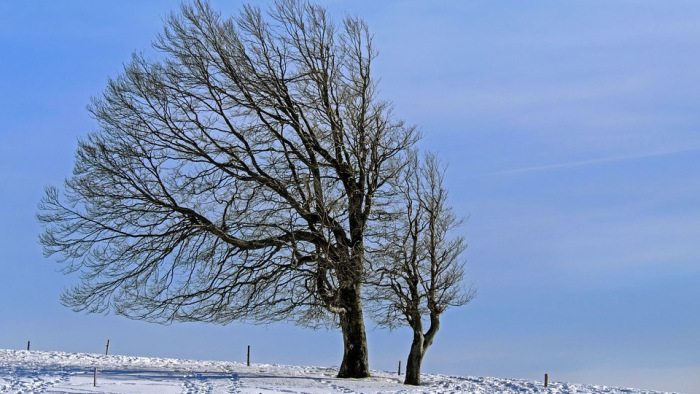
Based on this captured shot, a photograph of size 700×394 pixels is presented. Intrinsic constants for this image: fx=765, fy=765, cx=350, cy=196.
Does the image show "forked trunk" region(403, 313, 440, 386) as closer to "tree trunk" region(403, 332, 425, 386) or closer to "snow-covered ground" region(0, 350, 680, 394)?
"tree trunk" region(403, 332, 425, 386)

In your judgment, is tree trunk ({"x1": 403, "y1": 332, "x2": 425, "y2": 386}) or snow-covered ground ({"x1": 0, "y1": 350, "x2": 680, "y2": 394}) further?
tree trunk ({"x1": 403, "y1": 332, "x2": 425, "y2": 386})

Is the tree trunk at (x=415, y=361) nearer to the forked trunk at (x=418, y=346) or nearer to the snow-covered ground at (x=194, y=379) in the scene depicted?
the forked trunk at (x=418, y=346)

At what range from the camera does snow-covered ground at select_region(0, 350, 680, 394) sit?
20.5 metres

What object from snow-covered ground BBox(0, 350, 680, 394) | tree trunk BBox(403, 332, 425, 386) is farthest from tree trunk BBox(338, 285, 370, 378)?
tree trunk BBox(403, 332, 425, 386)

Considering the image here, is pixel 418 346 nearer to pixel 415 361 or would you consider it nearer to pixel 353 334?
pixel 415 361

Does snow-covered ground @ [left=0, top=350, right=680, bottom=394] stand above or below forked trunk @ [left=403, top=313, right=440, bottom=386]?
below

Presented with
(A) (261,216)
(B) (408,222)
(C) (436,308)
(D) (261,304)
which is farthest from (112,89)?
(C) (436,308)

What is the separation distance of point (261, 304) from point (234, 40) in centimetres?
819

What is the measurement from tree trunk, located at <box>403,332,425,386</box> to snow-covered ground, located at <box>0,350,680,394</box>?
479mm

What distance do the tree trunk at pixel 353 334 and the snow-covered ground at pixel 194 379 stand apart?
59 centimetres

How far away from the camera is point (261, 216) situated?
22.9m

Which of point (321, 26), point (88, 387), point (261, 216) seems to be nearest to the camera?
point (88, 387)

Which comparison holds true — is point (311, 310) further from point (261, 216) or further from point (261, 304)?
point (261, 216)

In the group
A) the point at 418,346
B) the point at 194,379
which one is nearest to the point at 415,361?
the point at 418,346
